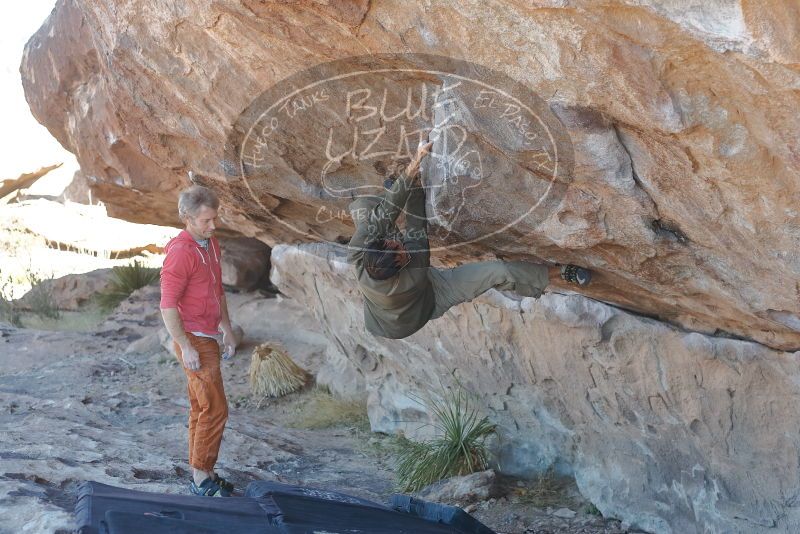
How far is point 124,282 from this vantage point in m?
10.8

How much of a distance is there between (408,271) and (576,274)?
3.04 feet

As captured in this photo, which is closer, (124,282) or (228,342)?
(228,342)

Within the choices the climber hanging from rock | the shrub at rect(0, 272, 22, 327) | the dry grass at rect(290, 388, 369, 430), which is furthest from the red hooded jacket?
the shrub at rect(0, 272, 22, 327)

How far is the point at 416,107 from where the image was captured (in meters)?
4.47

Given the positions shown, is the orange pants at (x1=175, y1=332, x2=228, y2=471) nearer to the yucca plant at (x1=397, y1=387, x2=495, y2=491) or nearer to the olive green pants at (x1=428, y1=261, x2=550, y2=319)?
the olive green pants at (x1=428, y1=261, x2=550, y2=319)

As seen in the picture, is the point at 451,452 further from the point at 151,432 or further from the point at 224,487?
the point at 151,432

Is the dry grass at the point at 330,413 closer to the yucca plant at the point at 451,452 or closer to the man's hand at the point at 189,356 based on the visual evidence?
the yucca plant at the point at 451,452

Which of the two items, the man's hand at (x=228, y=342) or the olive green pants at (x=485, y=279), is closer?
the olive green pants at (x=485, y=279)

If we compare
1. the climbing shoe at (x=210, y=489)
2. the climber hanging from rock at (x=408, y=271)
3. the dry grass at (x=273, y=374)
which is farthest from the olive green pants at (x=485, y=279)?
the dry grass at (x=273, y=374)

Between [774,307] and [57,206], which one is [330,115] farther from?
[57,206]

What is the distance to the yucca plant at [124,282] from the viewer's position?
1077 centimetres

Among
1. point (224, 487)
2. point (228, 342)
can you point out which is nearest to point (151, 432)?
point (224, 487)

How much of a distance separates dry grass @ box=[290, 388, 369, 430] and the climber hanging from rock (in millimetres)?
2637

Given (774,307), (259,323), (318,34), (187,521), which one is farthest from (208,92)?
(259,323)
